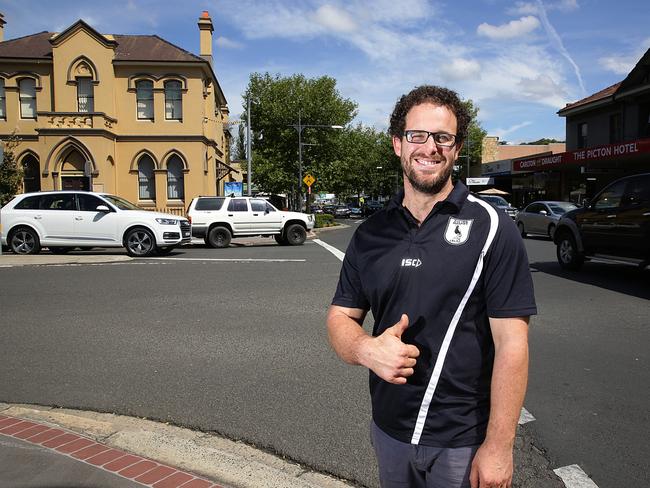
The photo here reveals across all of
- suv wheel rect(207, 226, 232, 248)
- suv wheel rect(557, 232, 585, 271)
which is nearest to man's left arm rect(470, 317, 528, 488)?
suv wheel rect(557, 232, 585, 271)

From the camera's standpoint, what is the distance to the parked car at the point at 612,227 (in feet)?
32.4

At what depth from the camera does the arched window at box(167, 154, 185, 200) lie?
30500mm

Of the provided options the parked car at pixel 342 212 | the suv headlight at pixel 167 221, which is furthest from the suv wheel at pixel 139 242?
the parked car at pixel 342 212

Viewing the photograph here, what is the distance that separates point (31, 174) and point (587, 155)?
1114 inches

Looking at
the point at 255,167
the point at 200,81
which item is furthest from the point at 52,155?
the point at 255,167

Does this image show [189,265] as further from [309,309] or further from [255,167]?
[255,167]

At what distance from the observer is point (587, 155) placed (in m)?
28.4

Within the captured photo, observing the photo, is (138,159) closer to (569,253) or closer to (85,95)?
(85,95)

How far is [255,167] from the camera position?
155 feet

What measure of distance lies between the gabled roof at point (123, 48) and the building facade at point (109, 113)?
0.05 metres

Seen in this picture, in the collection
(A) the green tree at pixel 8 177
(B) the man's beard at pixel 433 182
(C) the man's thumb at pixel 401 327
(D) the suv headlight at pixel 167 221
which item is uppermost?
(A) the green tree at pixel 8 177

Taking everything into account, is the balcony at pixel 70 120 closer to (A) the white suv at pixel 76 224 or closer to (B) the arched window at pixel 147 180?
(B) the arched window at pixel 147 180

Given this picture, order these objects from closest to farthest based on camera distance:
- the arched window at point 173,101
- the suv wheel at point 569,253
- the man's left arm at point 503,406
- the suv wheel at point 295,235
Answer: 1. the man's left arm at point 503,406
2. the suv wheel at point 569,253
3. the suv wheel at point 295,235
4. the arched window at point 173,101

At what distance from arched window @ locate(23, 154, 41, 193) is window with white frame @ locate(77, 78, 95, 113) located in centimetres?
369
